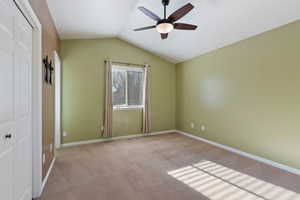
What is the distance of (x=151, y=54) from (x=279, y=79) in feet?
10.6

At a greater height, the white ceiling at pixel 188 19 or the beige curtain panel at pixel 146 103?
the white ceiling at pixel 188 19

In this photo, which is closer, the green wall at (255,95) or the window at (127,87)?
the green wall at (255,95)

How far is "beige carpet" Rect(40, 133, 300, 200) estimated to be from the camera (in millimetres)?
1846

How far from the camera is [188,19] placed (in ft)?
9.51

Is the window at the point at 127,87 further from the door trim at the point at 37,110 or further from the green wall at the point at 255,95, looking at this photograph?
the door trim at the point at 37,110

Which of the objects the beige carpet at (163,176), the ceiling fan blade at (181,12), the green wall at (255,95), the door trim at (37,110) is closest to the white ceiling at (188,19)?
the green wall at (255,95)

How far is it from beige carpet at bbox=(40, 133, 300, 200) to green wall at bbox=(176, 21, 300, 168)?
0.41 m

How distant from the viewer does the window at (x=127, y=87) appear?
428 cm

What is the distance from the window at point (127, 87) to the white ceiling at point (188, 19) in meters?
0.98

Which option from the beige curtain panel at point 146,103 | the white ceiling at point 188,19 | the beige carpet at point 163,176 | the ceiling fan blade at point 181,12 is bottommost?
the beige carpet at point 163,176

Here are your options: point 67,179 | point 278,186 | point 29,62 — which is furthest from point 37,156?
point 278,186

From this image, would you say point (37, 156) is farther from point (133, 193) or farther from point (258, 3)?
point (258, 3)

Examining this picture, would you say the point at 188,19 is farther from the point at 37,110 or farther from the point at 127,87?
the point at 37,110

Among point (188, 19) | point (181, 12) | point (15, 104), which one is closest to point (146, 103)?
point (188, 19)
